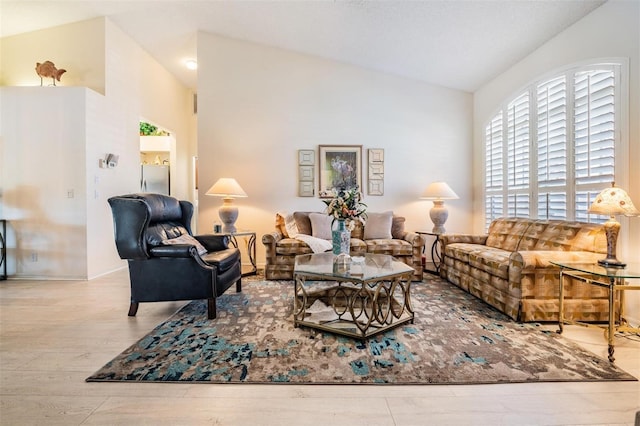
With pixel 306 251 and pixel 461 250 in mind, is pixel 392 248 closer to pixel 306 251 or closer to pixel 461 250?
pixel 461 250

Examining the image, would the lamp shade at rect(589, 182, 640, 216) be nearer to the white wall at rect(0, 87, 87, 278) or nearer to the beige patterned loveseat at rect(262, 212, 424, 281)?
the beige patterned loveseat at rect(262, 212, 424, 281)

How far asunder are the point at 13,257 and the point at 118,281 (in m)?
Result: 1.47

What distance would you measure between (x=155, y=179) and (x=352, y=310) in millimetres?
5342

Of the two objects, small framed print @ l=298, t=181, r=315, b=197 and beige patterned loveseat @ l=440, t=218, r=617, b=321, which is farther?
small framed print @ l=298, t=181, r=315, b=197

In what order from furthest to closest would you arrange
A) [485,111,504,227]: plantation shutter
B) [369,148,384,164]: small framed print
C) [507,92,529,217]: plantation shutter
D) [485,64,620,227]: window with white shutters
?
[369,148,384,164]: small framed print
[485,111,504,227]: plantation shutter
[507,92,529,217]: plantation shutter
[485,64,620,227]: window with white shutters

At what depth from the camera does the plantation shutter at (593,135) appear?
2715 mm

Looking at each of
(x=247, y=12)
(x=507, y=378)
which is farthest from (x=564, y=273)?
(x=247, y=12)

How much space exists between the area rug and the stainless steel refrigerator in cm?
404

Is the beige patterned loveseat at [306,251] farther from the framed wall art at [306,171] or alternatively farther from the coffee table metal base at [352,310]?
the framed wall art at [306,171]

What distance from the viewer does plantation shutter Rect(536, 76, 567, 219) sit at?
3.20 metres

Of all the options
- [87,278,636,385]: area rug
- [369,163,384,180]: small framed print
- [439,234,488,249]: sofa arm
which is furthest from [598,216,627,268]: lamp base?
[369,163,384,180]: small framed print

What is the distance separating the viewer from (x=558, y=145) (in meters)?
3.25

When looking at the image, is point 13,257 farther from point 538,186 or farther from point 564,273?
point 538,186

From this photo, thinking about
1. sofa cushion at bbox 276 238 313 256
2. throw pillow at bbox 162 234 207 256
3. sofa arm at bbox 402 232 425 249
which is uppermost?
throw pillow at bbox 162 234 207 256
